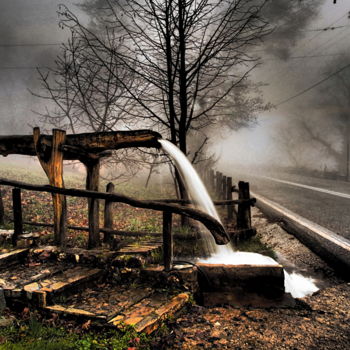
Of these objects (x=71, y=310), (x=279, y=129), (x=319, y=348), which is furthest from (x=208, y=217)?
(x=279, y=129)

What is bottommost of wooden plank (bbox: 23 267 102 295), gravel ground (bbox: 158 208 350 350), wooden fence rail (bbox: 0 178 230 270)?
gravel ground (bbox: 158 208 350 350)

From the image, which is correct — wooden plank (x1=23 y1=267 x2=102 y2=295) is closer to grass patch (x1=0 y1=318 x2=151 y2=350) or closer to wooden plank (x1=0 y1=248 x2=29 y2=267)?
grass patch (x1=0 y1=318 x2=151 y2=350)

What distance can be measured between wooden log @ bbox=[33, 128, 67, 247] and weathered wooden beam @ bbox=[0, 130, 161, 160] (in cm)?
7

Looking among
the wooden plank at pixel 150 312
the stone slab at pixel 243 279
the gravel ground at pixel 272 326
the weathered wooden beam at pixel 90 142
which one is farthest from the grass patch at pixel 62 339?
the weathered wooden beam at pixel 90 142

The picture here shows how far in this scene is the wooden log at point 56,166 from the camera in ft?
16.0

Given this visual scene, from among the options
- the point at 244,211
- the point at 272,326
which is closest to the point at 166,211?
the point at 272,326

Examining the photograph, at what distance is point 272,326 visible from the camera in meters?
3.20

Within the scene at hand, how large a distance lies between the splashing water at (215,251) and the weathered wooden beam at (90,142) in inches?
12.0

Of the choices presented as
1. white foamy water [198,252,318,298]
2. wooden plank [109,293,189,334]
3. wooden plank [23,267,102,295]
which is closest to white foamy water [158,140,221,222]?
white foamy water [198,252,318,298]

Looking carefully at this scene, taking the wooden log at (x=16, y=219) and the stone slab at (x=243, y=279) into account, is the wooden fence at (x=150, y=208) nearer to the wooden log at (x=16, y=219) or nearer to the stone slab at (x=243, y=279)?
the wooden log at (x=16, y=219)

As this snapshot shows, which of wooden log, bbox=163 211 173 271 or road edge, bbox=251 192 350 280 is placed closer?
wooden log, bbox=163 211 173 271

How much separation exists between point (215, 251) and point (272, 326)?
8.34 ft

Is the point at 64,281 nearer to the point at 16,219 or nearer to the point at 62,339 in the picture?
the point at 62,339

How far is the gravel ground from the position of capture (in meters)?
2.85
